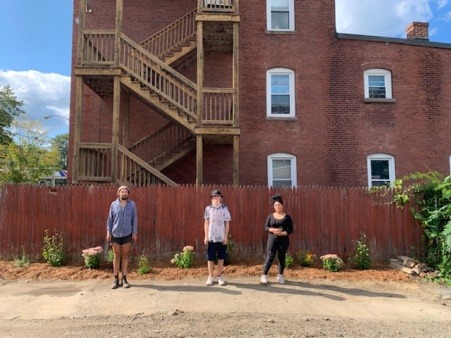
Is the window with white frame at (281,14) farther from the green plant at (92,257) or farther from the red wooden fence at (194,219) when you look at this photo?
the green plant at (92,257)

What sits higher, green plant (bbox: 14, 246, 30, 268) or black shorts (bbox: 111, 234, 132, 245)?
black shorts (bbox: 111, 234, 132, 245)

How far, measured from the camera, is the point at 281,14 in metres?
16.1

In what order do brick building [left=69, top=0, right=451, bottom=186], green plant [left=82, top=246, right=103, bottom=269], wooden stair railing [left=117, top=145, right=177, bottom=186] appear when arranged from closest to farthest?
green plant [left=82, top=246, right=103, bottom=269]
wooden stair railing [left=117, top=145, right=177, bottom=186]
brick building [left=69, top=0, right=451, bottom=186]

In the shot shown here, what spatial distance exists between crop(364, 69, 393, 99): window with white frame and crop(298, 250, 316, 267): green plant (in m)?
8.48

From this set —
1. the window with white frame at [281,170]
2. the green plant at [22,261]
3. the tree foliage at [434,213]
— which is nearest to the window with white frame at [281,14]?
the window with white frame at [281,170]

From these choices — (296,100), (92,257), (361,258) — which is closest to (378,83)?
(296,100)

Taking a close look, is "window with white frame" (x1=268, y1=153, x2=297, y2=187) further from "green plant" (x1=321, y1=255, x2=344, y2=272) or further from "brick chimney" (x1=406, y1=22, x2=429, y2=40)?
"brick chimney" (x1=406, y1=22, x2=429, y2=40)

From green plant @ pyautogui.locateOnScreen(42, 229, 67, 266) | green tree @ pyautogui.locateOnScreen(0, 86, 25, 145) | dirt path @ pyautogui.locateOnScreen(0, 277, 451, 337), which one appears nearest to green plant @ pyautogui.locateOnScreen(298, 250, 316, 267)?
dirt path @ pyautogui.locateOnScreen(0, 277, 451, 337)

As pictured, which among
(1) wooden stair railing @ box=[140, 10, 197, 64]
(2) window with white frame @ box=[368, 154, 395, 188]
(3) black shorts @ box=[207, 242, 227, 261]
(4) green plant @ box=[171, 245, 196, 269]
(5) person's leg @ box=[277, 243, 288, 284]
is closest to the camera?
(3) black shorts @ box=[207, 242, 227, 261]

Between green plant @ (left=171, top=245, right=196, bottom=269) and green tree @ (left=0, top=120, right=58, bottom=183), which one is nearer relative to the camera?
green plant @ (left=171, top=245, right=196, bottom=269)

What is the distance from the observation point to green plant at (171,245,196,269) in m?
9.49

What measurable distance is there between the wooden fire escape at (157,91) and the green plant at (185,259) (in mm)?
2610

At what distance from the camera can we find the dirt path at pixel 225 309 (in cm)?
595

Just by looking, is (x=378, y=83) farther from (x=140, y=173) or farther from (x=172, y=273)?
(x=172, y=273)
